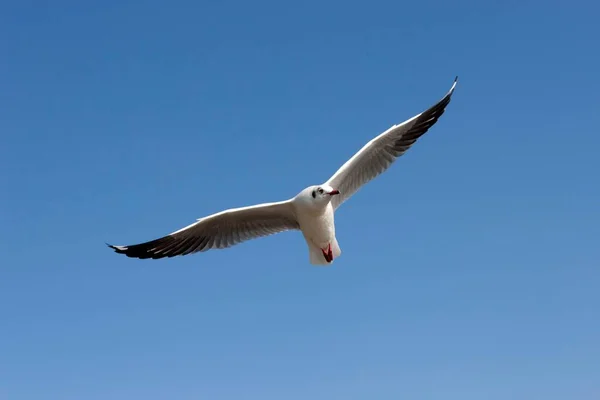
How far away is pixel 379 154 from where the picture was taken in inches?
521

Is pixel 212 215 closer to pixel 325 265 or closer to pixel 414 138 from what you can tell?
pixel 325 265

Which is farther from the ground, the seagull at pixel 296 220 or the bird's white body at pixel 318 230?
the seagull at pixel 296 220

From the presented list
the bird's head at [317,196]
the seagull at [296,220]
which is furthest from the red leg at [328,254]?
the bird's head at [317,196]

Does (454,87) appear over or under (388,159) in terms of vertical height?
over

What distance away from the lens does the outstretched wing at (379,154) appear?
12912 mm

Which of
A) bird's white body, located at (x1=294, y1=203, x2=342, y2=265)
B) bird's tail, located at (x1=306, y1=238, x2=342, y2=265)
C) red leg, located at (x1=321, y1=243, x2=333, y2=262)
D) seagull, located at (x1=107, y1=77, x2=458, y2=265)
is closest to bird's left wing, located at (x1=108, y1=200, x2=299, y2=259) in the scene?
seagull, located at (x1=107, y1=77, x2=458, y2=265)

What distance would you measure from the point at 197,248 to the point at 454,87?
5.15 metres

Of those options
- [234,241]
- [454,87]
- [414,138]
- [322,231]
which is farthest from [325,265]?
[454,87]

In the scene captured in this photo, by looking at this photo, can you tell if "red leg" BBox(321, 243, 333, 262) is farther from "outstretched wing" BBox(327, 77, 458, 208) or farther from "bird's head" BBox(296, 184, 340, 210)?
"bird's head" BBox(296, 184, 340, 210)

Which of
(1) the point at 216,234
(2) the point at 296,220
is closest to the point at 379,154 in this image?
(2) the point at 296,220

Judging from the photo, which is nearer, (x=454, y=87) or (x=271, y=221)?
(x=271, y=221)

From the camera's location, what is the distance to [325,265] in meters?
12.8

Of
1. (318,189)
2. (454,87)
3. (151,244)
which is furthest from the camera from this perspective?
(454,87)

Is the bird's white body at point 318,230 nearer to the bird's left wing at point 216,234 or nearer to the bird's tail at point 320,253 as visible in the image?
the bird's tail at point 320,253
